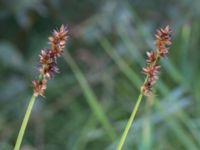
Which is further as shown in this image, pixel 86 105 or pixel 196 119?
pixel 86 105

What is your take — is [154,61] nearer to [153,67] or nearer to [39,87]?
[153,67]

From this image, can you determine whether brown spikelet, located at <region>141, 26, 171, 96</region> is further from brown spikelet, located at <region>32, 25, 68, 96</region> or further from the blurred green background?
the blurred green background

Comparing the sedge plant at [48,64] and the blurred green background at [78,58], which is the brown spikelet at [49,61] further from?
the blurred green background at [78,58]

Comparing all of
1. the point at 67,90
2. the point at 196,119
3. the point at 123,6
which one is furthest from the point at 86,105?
the point at 196,119

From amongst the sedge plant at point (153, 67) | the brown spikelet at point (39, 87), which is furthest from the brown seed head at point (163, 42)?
the brown spikelet at point (39, 87)

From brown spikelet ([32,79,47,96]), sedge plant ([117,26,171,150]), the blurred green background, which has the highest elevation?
the blurred green background

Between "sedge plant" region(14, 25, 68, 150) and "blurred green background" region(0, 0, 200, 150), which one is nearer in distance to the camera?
"sedge plant" region(14, 25, 68, 150)

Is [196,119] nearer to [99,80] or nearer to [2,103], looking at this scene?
[99,80]

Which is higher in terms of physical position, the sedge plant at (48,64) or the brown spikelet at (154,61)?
the sedge plant at (48,64)

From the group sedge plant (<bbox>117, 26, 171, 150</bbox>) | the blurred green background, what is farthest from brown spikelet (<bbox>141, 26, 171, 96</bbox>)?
the blurred green background

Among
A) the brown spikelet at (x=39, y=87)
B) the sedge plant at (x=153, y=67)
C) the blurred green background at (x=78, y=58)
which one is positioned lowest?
the sedge plant at (x=153, y=67)

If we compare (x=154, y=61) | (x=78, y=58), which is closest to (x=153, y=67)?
(x=154, y=61)
